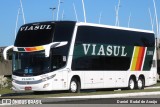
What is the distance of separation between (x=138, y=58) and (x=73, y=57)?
7647 mm

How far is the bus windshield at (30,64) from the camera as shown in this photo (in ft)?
87.6

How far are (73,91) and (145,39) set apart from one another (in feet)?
29.6

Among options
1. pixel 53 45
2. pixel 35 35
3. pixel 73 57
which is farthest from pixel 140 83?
pixel 35 35

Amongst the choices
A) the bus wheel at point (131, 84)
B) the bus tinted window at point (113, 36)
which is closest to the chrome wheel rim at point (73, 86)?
the bus tinted window at point (113, 36)

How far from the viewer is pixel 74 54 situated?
92.1ft

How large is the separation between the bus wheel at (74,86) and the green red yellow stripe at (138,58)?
588cm

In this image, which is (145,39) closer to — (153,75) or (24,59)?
(153,75)

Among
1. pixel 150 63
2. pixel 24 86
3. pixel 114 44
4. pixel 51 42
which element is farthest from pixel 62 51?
pixel 150 63

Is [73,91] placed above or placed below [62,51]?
below

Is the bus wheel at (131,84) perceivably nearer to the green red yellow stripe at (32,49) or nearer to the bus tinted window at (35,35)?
the bus tinted window at (35,35)

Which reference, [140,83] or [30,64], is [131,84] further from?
[30,64]

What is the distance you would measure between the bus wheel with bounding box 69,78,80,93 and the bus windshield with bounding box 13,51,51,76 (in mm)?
2266

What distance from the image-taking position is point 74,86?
28.6 metres

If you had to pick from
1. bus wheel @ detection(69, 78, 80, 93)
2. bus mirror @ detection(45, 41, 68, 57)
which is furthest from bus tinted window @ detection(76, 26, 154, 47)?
bus wheel @ detection(69, 78, 80, 93)
